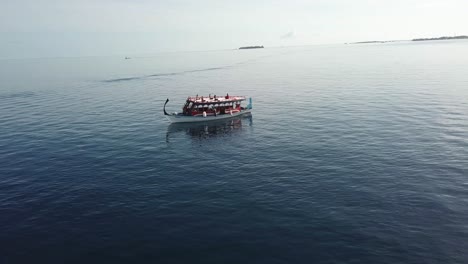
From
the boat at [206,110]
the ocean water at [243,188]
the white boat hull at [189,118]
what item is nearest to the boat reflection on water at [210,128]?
the ocean water at [243,188]

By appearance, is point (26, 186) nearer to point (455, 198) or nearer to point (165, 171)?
point (165, 171)

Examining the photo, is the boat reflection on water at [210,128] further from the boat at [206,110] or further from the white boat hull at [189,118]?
the boat at [206,110]

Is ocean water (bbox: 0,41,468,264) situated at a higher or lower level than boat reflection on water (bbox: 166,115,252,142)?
lower

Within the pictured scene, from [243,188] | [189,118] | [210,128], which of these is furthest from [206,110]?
[243,188]

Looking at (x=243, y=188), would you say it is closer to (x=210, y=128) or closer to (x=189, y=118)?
(x=210, y=128)

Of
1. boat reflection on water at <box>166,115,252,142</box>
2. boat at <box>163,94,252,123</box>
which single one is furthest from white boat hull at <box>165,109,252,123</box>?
boat reflection on water at <box>166,115,252,142</box>

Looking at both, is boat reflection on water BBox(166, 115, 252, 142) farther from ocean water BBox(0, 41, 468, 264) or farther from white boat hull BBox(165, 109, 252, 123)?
white boat hull BBox(165, 109, 252, 123)
